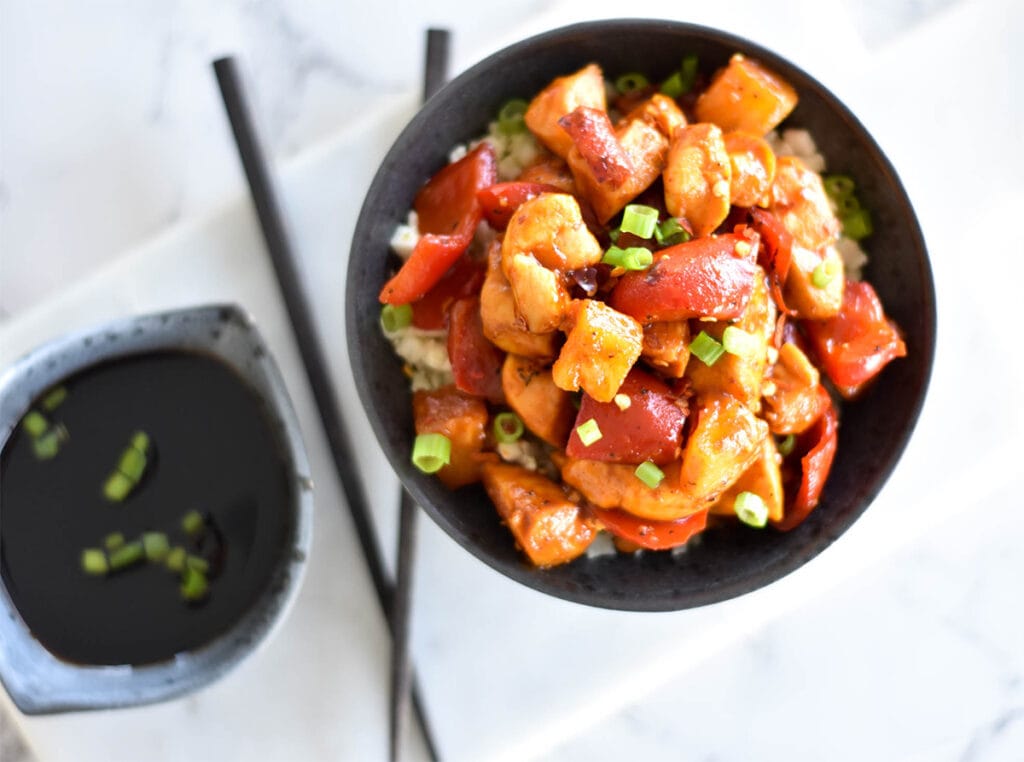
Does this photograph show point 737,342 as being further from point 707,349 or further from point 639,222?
point 639,222

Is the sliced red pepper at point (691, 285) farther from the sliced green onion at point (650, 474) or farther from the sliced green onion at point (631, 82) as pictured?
the sliced green onion at point (631, 82)

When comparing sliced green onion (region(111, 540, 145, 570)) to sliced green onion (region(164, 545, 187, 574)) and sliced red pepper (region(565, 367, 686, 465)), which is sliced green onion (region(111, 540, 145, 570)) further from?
sliced red pepper (region(565, 367, 686, 465))

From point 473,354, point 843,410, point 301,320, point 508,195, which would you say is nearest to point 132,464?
point 301,320

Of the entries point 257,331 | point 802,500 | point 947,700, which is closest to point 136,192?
point 257,331

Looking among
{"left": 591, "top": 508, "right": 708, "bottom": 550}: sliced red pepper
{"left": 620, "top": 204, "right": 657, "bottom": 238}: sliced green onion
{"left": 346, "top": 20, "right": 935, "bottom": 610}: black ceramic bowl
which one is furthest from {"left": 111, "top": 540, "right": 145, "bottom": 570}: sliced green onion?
{"left": 620, "top": 204, "right": 657, "bottom": 238}: sliced green onion

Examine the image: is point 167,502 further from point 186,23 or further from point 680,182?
point 680,182

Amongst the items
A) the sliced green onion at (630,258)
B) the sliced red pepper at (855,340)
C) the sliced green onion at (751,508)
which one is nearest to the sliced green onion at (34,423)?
the sliced green onion at (630,258)
